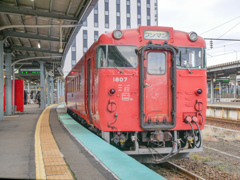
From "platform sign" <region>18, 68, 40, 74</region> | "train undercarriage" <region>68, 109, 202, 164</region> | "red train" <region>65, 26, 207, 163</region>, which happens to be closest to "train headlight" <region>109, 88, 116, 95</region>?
"red train" <region>65, 26, 207, 163</region>

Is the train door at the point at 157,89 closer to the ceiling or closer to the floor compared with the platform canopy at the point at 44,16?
closer to the floor

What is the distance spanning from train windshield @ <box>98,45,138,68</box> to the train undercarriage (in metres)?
1.71

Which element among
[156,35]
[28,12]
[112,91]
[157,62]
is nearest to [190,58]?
[157,62]

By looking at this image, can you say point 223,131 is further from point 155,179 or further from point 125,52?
point 155,179

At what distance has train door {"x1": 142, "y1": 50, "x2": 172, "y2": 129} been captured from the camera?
6.91m

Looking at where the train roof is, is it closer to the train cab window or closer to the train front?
the train front

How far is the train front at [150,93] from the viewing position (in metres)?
6.86

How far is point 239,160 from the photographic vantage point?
27.0 feet

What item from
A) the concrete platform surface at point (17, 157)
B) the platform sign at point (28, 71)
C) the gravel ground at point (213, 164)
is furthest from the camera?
the platform sign at point (28, 71)

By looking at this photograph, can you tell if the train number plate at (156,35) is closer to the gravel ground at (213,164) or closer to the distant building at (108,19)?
the gravel ground at (213,164)

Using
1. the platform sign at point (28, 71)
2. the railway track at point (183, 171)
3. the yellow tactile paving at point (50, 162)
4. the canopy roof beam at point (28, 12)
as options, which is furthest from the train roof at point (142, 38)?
the platform sign at point (28, 71)

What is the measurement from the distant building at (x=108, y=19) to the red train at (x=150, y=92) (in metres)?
48.2

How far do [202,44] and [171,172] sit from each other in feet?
11.3

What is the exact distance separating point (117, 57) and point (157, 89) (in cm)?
129
